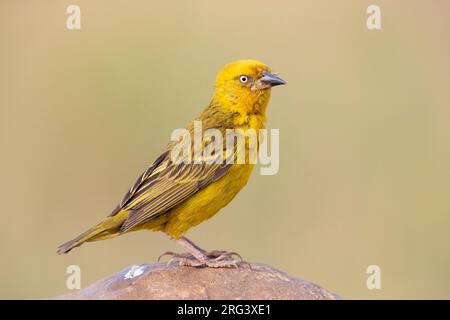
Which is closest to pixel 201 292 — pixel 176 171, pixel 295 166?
pixel 176 171

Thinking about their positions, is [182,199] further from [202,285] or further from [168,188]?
[202,285]

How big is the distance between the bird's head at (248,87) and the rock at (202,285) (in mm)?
1428

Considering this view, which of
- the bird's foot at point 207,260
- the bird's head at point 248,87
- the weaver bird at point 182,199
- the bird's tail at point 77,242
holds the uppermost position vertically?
the bird's head at point 248,87

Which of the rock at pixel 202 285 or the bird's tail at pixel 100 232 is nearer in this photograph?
the rock at pixel 202 285

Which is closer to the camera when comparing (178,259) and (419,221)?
(178,259)

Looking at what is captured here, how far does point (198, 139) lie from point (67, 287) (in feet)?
11.3

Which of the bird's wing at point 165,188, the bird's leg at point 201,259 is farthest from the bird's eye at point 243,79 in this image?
the bird's leg at point 201,259

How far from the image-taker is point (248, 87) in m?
7.64

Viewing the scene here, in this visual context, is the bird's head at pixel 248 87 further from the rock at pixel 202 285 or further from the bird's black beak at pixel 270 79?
the rock at pixel 202 285

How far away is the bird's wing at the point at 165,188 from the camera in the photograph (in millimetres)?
6941

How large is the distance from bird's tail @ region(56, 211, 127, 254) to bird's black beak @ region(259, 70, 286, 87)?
5.56 ft

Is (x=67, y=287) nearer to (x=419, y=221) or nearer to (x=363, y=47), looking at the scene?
(x=419, y=221)

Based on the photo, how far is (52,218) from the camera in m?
10.6

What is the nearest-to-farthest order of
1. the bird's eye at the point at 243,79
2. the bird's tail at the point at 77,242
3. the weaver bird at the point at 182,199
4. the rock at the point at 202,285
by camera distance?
the rock at the point at 202,285, the bird's tail at the point at 77,242, the weaver bird at the point at 182,199, the bird's eye at the point at 243,79
